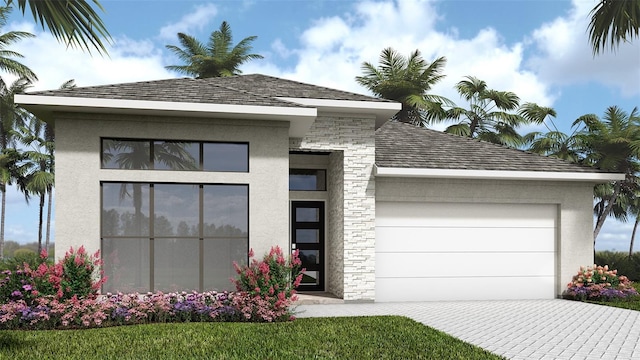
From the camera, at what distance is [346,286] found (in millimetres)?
13766

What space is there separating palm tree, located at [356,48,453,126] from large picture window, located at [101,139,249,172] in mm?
16643

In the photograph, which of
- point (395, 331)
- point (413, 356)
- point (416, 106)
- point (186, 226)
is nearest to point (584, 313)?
point (395, 331)

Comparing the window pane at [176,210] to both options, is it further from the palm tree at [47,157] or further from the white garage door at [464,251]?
the palm tree at [47,157]

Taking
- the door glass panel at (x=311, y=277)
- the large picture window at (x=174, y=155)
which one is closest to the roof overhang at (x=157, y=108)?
the large picture window at (x=174, y=155)

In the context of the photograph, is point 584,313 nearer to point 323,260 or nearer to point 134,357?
point 323,260

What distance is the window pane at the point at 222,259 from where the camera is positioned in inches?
475

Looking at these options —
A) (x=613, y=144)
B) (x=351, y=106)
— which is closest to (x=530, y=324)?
(x=351, y=106)

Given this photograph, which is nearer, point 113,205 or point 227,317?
point 227,317

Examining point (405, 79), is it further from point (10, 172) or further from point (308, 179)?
point (10, 172)

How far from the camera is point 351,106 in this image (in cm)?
1335

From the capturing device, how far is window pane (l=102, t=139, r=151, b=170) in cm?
1181

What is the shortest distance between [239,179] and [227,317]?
2.88 m

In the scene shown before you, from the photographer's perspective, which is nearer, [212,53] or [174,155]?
[174,155]

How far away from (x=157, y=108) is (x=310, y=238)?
618 cm
